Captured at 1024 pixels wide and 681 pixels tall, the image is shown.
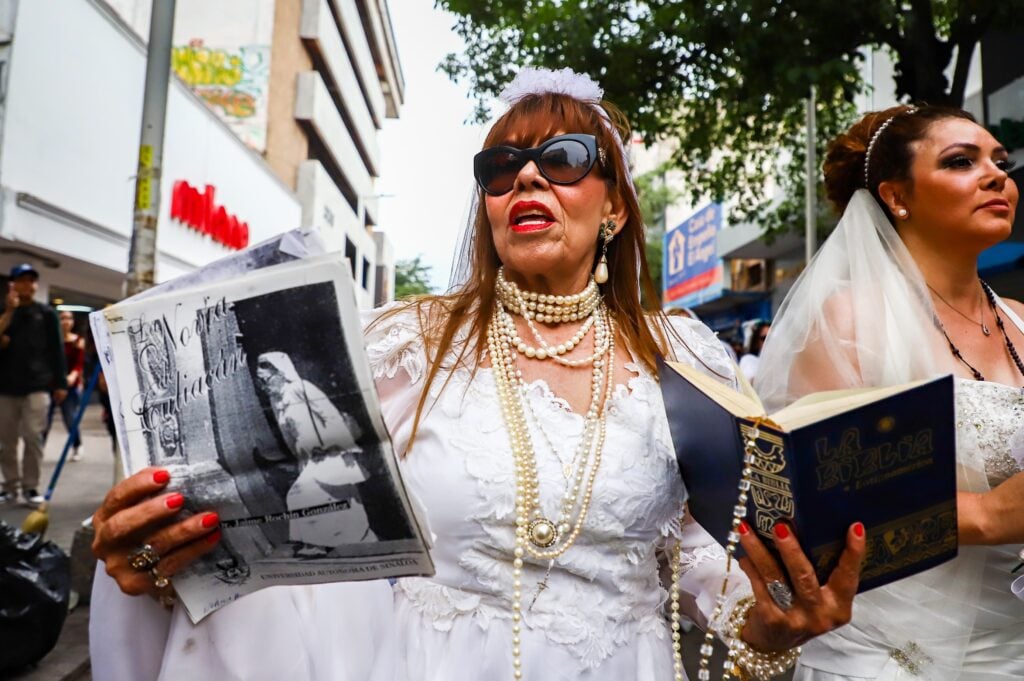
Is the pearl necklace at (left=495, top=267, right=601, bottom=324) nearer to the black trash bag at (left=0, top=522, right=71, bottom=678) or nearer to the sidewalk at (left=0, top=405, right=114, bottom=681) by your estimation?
the black trash bag at (left=0, top=522, right=71, bottom=678)

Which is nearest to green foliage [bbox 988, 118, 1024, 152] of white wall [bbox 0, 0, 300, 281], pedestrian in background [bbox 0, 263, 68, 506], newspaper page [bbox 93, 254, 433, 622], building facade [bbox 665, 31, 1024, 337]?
building facade [bbox 665, 31, 1024, 337]

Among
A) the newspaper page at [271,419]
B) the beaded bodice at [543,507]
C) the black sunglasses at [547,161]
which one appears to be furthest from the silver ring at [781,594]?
the black sunglasses at [547,161]

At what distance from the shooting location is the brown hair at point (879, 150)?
7.41 ft

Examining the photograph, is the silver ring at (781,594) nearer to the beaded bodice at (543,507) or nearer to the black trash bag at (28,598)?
the beaded bodice at (543,507)

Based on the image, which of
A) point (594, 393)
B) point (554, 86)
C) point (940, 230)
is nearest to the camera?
point (594, 393)

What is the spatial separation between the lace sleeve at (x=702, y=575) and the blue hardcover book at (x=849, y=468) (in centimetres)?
28

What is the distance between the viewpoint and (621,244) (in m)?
2.12

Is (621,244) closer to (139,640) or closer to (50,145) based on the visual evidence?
(139,640)

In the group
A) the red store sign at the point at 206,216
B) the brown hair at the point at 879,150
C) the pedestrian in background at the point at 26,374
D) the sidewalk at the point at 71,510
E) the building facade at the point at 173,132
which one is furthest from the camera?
the red store sign at the point at 206,216

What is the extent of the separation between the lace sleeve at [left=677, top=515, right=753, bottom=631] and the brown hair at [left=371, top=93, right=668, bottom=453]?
404mm

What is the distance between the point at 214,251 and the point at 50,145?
24.7ft

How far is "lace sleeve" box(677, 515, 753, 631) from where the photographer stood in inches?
67.4

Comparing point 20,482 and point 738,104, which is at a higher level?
point 738,104

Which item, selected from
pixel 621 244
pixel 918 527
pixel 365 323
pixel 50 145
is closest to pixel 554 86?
pixel 621 244
